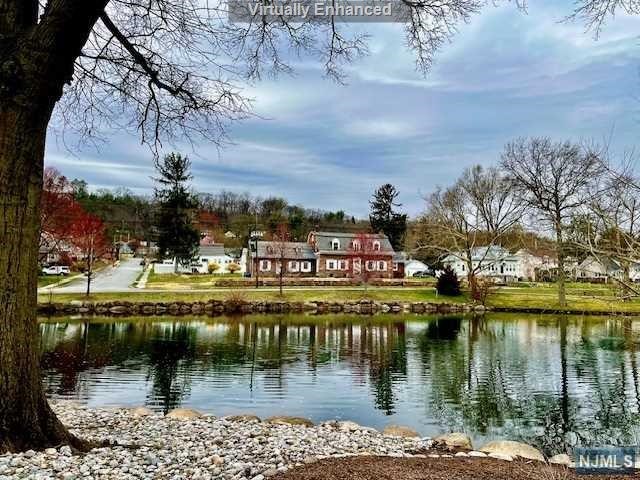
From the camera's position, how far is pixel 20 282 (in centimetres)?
485

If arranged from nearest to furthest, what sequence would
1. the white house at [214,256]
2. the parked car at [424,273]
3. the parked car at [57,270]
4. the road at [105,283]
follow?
the road at [105,283]
the parked car at [57,270]
the parked car at [424,273]
the white house at [214,256]

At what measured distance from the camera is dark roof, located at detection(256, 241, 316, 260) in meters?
47.4

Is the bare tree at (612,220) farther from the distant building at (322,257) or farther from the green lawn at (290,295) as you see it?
the distant building at (322,257)

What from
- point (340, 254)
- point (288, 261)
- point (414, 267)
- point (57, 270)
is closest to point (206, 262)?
point (288, 261)

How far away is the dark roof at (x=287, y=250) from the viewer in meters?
47.4

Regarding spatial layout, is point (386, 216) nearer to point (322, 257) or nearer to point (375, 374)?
point (322, 257)

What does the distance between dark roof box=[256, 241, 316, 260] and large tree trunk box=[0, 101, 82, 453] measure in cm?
4052

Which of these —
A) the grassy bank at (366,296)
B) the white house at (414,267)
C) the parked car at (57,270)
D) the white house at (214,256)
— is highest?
the white house at (214,256)

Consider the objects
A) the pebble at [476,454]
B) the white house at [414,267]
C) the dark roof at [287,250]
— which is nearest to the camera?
the pebble at [476,454]

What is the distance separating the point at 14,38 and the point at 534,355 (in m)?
18.1

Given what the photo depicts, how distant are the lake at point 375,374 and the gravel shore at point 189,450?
3193 mm

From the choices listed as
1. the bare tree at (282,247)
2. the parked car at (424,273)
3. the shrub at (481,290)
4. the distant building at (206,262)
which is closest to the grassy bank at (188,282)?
the bare tree at (282,247)

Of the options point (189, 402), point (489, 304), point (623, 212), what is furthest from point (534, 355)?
point (489, 304)

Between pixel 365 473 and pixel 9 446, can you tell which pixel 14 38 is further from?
pixel 365 473
